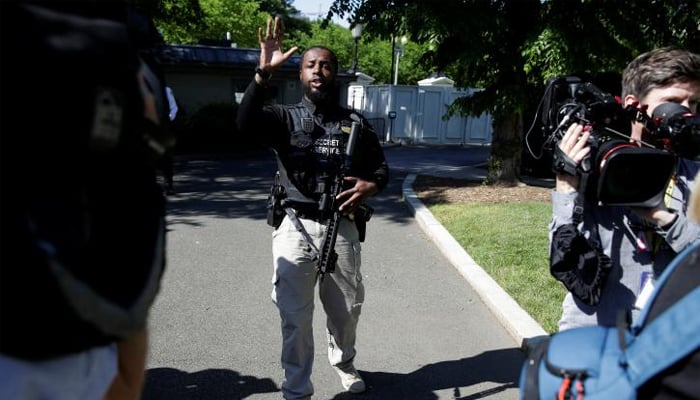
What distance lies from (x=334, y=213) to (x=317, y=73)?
0.82 m

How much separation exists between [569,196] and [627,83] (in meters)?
0.54

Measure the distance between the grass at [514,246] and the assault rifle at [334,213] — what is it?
6.87ft

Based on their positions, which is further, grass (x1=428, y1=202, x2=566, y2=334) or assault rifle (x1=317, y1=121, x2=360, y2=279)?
grass (x1=428, y1=202, x2=566, y2=334)

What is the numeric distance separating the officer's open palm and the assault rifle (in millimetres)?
573

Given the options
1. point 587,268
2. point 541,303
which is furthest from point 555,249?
point 541,303

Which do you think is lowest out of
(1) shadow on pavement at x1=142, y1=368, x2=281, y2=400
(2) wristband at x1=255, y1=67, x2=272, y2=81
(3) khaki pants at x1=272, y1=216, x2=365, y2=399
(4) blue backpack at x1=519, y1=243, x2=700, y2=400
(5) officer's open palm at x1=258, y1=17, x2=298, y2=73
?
(1) shadow on pavement at x1=142, y1=368, x2=281, y2=400

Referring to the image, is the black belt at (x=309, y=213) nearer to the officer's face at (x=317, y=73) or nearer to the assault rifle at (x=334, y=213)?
the assault rifle at (x=334, y=213)

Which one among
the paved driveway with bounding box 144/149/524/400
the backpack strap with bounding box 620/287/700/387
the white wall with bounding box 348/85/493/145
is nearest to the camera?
the backpack strap with bounding box 620/287/700/387

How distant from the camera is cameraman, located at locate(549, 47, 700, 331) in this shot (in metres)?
2.04

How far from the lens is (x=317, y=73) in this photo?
11.3ft

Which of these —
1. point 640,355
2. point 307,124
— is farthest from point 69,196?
point 307,124

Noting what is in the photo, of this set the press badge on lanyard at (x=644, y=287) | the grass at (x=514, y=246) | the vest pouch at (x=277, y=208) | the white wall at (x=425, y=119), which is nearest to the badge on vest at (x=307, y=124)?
the vest pouch at (x=277, y=208)

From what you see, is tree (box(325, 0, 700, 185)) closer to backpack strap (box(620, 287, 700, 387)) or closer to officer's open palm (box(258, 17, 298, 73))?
officer's open palm (box(258, 17, 298, 73))

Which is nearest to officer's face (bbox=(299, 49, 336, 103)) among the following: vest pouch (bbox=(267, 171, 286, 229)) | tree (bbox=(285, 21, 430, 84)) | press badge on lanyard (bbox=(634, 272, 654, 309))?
vest pouch (bbox=(267, 171, 286, 229))
